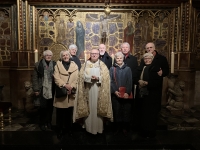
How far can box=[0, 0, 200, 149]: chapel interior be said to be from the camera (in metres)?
6.17

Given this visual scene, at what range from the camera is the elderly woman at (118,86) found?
396 cm

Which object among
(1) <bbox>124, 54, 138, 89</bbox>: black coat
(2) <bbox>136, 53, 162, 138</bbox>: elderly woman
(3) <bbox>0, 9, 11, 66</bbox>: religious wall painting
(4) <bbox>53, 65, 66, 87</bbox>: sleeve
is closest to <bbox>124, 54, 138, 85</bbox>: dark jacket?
(1) <bbox>124, 54, 138, 89</bbox>: black coat

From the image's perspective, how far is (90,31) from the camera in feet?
21.1

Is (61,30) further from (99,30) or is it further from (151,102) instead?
(151,102)

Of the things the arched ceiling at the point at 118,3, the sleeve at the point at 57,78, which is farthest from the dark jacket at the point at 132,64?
the arched ceiling at the point at 118,3

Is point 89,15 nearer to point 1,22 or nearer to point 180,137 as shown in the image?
point 1,22

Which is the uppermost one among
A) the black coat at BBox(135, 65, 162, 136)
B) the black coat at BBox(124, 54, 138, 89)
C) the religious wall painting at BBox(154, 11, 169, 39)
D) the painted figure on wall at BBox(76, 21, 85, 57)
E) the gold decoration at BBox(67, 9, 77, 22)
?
the gold decoration at BBox(67, 9, 77, 22)

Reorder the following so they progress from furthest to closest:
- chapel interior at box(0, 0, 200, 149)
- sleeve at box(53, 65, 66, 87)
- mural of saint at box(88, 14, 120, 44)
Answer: mural of saint at box(88, 14, 120, 44), chapel interior at box(0, 0, 200, 149), sleeve at box(53, 65, 66, 87)

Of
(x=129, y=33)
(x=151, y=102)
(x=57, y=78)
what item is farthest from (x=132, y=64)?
(x=129, y=33)

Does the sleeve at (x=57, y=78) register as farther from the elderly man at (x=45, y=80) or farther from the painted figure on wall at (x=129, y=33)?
the painted figure on wall at (x=129, y=33)

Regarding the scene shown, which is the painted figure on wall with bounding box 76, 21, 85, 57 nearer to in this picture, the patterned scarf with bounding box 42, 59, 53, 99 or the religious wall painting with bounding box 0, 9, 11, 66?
the religious wall painting with bounding box 0, 9, 11, 66

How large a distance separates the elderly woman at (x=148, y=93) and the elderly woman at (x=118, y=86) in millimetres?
226

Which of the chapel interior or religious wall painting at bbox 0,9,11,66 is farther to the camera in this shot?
religious wall painting at bbox 0,9,11,66

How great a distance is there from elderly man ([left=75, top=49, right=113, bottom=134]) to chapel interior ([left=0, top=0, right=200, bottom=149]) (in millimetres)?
2430
